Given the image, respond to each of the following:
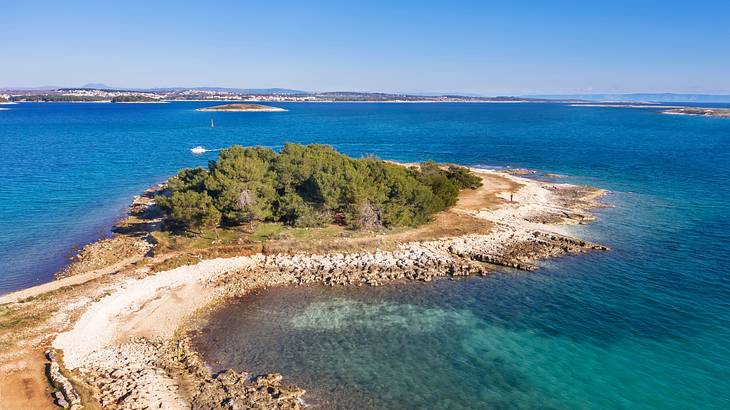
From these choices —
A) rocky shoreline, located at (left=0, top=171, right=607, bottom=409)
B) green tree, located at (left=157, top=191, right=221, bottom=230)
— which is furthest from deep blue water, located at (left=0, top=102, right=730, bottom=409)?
green tree, located at (left=157, top=191, right=221, bottom=230)

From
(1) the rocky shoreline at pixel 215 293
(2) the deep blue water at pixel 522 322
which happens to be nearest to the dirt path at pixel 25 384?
(1) the rocky shoreline at pixel 215 293

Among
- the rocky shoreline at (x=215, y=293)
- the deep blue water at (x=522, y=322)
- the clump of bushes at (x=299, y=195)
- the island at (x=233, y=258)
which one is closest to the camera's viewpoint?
the rocky shoreline at (x=215, y=293)

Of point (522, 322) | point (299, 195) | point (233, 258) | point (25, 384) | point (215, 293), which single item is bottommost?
point (215, 293)

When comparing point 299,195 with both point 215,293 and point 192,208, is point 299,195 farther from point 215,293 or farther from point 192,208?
point 215,293

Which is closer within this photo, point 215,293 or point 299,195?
point 215,293

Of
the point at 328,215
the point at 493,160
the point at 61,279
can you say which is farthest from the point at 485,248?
the point at 493,160

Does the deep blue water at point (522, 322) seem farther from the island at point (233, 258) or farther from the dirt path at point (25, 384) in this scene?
the dirt path at point (25, 384)

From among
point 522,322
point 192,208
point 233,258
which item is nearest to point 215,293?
point 233,258
